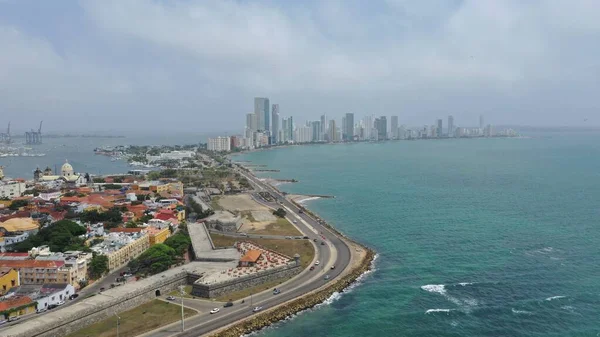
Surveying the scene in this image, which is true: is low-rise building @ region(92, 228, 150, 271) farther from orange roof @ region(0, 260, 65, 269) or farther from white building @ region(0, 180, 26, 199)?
white building @ region(0, 180, 26, 199)

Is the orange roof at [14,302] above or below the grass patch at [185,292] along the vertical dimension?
above

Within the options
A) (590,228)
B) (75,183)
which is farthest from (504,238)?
(75,183)

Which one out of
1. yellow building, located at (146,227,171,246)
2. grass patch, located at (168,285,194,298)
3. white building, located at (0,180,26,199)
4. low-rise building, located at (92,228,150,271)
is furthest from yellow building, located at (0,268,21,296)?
white building, located at (0,180,26,199)

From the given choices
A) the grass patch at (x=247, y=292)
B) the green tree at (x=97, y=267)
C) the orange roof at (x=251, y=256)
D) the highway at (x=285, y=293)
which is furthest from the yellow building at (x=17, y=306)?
the orange roof at (x=251, y=256)

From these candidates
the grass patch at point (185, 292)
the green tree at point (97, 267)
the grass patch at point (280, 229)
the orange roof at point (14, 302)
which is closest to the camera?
the orange roof at point (14, 302)

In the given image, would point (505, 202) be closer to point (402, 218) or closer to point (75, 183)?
point (402, 218)

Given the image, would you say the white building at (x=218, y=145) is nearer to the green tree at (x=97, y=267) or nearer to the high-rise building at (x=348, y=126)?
the high-rise building at (x=348, y=126)
